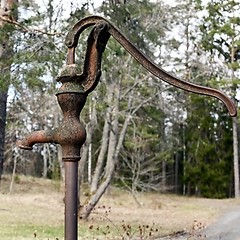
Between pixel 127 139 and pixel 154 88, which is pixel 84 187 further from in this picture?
pixel 154 88

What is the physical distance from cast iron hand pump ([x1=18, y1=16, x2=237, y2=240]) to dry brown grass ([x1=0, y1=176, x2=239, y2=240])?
236 centimetres

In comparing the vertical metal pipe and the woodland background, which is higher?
the woodland background

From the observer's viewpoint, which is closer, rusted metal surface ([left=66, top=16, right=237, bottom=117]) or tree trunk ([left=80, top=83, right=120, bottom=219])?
rusted metal surface ([left=66, top=16, right=237, bottom=117])

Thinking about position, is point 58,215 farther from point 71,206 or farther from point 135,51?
point 135,51

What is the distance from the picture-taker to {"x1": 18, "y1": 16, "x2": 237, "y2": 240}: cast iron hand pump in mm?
1505

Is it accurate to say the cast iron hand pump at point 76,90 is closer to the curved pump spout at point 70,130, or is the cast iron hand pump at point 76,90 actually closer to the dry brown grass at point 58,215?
the curved pump spout at point 70,130

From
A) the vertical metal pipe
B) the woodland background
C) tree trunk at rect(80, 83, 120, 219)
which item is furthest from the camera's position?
tree trunk at rect(80, 83, 120, 219)

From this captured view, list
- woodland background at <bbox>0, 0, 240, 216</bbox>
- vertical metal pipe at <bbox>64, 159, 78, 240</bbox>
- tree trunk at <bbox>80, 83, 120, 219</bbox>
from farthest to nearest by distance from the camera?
tree trunk at <bbox>80, 83, 120, 219</bbox>
woodland background at <bbox>0, 0, 240, 216</bbox>
vertical metal pipe at <bbox>64, 159, 78, 240</bbox>

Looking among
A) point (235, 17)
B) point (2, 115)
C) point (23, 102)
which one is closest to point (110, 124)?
point (23, 102)

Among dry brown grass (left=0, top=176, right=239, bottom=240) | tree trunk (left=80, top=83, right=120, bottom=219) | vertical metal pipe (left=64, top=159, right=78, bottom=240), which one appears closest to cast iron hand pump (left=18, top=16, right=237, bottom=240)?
vertical metal pipe (left=64, top=159, right=78, bottom=240)

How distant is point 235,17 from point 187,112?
6.20 meters

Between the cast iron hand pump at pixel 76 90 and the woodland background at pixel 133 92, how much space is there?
512 cm

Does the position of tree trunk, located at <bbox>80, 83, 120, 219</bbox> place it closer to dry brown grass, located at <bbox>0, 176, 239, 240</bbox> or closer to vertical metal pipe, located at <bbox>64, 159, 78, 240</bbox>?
dry brown grass, located at <bbox>0, 176, 239, 240</bbox>

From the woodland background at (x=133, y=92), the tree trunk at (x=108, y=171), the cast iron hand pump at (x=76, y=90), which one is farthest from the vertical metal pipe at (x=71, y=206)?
the tree trunk at (x=108, y=171)
